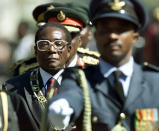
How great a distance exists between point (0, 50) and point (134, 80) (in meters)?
10.6

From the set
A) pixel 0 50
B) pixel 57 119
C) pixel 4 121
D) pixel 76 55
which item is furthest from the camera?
pixel 0 50

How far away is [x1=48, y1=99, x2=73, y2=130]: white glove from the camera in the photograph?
546cm

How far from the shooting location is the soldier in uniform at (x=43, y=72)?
7156 mm

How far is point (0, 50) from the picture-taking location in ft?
52.6

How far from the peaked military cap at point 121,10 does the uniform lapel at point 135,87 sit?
1.33 ft

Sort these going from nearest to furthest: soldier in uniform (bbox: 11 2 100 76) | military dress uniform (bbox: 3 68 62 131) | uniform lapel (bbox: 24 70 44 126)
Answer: military dress uniform (bbox: 3 68 62 131) < uniform lapel (bbox: 24 70 44 126) < soldier in uniform (bbox: 11 2 100 76)

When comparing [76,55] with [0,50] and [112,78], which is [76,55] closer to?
[112,78]

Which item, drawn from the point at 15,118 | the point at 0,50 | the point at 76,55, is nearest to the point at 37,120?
the point at 15,118

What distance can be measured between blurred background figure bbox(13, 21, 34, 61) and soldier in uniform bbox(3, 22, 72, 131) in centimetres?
751

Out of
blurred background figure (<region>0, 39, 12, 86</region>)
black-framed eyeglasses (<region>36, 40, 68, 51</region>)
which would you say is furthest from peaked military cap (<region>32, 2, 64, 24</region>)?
blurred background figure (<region>0, 39, 12, 86</region>)

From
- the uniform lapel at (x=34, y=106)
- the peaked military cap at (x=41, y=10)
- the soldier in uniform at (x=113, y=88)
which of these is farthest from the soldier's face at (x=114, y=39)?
the peaked military cap at (x=41, y=10)

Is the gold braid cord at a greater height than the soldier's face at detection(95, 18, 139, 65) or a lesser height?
lesser

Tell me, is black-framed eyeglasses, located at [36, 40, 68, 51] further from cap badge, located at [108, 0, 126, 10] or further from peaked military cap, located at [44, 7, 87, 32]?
cap badge, located at [108, 0, 126, 10]

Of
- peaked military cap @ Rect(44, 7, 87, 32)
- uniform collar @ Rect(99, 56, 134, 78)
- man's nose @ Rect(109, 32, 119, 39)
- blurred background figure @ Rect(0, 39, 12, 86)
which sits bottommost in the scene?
blurred background figure @ Rect(0, 39, 12, 86)
